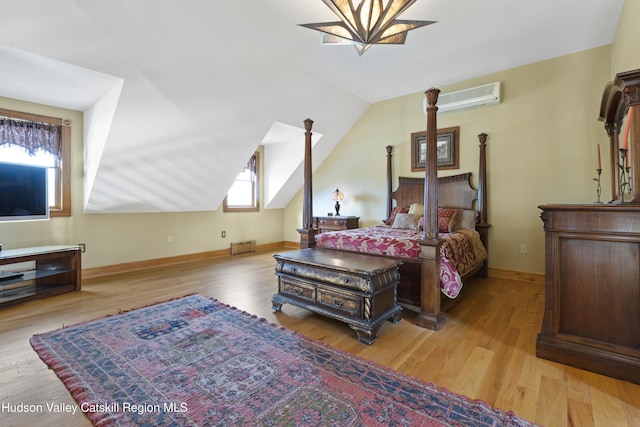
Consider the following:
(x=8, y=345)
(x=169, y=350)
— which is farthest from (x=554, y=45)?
(x=8, y=345)

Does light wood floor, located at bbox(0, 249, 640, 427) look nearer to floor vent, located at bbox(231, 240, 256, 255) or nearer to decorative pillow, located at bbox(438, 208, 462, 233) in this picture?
→ decorative pillow, located at bbox(438, 208, 462, 233)

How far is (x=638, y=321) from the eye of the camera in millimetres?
1675

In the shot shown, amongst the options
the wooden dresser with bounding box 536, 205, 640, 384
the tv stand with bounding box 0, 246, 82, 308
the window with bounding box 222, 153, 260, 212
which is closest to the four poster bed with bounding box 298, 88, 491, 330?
the wooden dresser with bounding box 536, 205, 640, 384

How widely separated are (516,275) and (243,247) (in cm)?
453

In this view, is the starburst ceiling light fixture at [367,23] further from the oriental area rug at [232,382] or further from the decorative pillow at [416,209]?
the oriental area rug at [232,382]

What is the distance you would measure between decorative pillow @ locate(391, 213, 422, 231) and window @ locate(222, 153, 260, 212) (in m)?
3.20

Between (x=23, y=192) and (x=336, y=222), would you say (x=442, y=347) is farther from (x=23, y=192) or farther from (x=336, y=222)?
(x=23, y=192)

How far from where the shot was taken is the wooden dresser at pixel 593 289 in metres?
1.68

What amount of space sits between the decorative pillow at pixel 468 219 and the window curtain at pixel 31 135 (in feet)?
17.5

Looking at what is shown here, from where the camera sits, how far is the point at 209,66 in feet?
10.9

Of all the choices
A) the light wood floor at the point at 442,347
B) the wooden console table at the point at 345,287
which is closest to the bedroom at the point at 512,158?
the light wood floor at the point at 442,347

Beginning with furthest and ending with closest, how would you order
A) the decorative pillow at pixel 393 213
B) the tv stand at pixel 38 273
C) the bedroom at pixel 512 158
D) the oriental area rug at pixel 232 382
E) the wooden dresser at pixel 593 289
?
1. the decorative pillow at pixel 393 213
2. the bedroom at pixel 512 158
3. the tv stand at pixel 38 273
4. the wooden dresser at pixel 593 289
5. the oriental area rug at pixel 232 382

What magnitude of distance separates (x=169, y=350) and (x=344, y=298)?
4.25 feet

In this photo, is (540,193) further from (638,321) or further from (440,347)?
(440,347)
